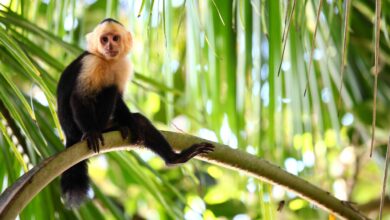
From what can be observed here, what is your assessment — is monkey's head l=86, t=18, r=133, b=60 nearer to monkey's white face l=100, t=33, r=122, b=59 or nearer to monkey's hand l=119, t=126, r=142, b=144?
monkey's white face l=100, t=33, r=122, b=59

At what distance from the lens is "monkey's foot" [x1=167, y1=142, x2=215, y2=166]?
1540 millimetres

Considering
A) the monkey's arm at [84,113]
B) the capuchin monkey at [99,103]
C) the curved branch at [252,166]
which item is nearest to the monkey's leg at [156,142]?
the capuchin monkey at [99,103]

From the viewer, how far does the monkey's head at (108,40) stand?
7.72 ft

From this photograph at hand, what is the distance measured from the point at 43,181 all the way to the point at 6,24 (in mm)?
631

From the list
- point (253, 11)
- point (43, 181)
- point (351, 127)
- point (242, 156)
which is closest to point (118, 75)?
point (253, 11)

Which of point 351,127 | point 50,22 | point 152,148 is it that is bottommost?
point 351,127

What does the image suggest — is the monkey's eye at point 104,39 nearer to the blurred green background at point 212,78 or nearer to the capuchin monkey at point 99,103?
the capuchin monkey at point 99,103

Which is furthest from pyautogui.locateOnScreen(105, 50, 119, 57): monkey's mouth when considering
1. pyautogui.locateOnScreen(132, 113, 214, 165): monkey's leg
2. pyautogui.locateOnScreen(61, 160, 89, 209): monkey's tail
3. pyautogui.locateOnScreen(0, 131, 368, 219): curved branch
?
pyautogui.locateOnScreen(0, 131, 368, 219): curved branch

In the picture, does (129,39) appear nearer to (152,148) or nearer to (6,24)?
(152,148)

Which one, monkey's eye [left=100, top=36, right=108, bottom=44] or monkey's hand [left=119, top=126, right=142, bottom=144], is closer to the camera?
monkey's hand [left=119, top=126, right=142, bottom=144]

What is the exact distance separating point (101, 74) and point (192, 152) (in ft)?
2.14

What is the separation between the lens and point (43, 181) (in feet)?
3.84

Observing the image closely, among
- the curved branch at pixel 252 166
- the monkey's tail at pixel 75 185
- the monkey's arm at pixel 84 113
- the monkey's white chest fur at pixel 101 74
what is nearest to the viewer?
the curved branch at pixel 252 166

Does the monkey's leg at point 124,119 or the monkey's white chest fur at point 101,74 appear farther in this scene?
the monkey's white chest fur at point 101,74
